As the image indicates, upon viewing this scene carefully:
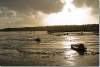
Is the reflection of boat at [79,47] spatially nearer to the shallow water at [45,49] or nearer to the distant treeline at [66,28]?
the shallow water at [45,49]

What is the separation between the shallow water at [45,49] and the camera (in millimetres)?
2545

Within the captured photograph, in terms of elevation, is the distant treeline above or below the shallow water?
above

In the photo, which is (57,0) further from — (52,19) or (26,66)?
(26,66)

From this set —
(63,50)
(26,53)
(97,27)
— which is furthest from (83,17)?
(26,53)

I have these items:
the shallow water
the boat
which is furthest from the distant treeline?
the boat

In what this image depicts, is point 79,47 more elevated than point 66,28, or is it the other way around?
point 66,28

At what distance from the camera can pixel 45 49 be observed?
8.63 ft

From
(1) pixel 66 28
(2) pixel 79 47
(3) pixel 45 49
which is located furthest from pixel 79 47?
(3) pixel 45 49

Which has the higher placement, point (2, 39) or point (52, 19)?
point (52, 19)

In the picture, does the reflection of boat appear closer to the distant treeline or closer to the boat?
the boat

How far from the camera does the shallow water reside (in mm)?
2545

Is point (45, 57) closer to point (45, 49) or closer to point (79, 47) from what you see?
point (45, 49)

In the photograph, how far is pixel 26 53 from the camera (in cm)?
264

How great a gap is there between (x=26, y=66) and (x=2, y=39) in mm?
322
